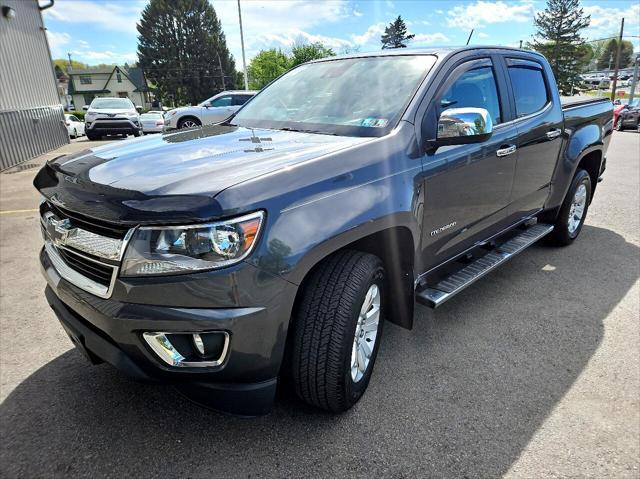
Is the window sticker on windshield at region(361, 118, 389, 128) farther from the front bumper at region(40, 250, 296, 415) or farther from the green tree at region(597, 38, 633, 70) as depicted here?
the green tree at region(597, 38, 633, 70)

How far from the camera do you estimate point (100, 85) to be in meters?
78.3

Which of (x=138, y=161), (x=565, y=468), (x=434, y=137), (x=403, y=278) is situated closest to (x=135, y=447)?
(x=138, y=161)

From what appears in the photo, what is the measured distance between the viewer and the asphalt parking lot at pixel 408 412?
2068 mm

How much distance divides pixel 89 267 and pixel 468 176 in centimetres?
221

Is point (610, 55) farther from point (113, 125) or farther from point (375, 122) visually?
point (375, 122)

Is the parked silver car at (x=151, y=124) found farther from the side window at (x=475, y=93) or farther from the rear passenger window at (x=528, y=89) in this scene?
the side window at (x=475, y=93)

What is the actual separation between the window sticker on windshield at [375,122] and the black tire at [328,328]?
780 millimetres

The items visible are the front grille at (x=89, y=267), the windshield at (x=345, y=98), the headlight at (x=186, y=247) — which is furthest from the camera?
the windshield at (x=345, y=98)

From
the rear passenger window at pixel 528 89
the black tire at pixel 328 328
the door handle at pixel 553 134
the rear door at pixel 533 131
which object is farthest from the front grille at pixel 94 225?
the door handle at pixel 553 134

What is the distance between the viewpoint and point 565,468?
205 cm

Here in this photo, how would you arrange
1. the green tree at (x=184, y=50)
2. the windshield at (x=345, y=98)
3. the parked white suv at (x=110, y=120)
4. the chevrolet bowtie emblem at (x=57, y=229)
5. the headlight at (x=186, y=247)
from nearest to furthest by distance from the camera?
the headlight at (x=186, y=247) < the chevrolet bowtie emblem at (x=57, y=229) < the windshield at (x=345, y=98) < the parked white suv at (x=110, y=120) < the green tree at (x=184, y=50)

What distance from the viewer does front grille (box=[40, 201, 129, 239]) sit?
69.7 inches

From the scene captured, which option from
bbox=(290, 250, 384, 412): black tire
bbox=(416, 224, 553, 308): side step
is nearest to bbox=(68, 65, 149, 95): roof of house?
bbox=(416, 224, 553, 308): side step

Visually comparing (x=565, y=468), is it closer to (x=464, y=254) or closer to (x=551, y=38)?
(x=464, y=254)
